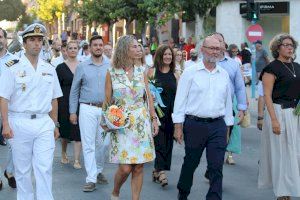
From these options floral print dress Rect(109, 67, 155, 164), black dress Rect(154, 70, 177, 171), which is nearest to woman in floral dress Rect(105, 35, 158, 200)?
floral print dress Rect(109, 67, 155, 164)

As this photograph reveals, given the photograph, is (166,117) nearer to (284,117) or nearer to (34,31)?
(284,117)

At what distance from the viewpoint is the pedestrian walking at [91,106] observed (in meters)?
8.37

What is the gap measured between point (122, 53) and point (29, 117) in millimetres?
1353

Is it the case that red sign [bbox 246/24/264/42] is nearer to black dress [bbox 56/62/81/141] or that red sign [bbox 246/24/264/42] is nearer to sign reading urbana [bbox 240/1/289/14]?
sign reading urbana [bbox 240/1/289/14]

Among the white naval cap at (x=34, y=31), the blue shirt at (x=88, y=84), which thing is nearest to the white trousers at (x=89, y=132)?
the blue shirt at (x=88, y=84)

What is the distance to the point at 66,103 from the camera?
10.4 meters

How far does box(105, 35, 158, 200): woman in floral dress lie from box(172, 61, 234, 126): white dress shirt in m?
0.35

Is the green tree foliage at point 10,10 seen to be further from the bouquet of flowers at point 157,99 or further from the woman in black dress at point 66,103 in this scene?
the bouquet of flowers at point 157,99

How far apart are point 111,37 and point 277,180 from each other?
40.8 m

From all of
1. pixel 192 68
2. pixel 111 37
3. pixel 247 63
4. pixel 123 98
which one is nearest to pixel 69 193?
pixel 123 98

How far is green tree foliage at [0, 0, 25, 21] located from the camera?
7362 centimetres

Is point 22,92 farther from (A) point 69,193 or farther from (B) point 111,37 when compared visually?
(B) point 111,37

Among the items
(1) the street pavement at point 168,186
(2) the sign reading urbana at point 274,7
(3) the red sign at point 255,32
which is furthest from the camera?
(2) the sign reading urbana at point 274,7

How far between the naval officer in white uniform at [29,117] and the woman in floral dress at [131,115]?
2.91ft
